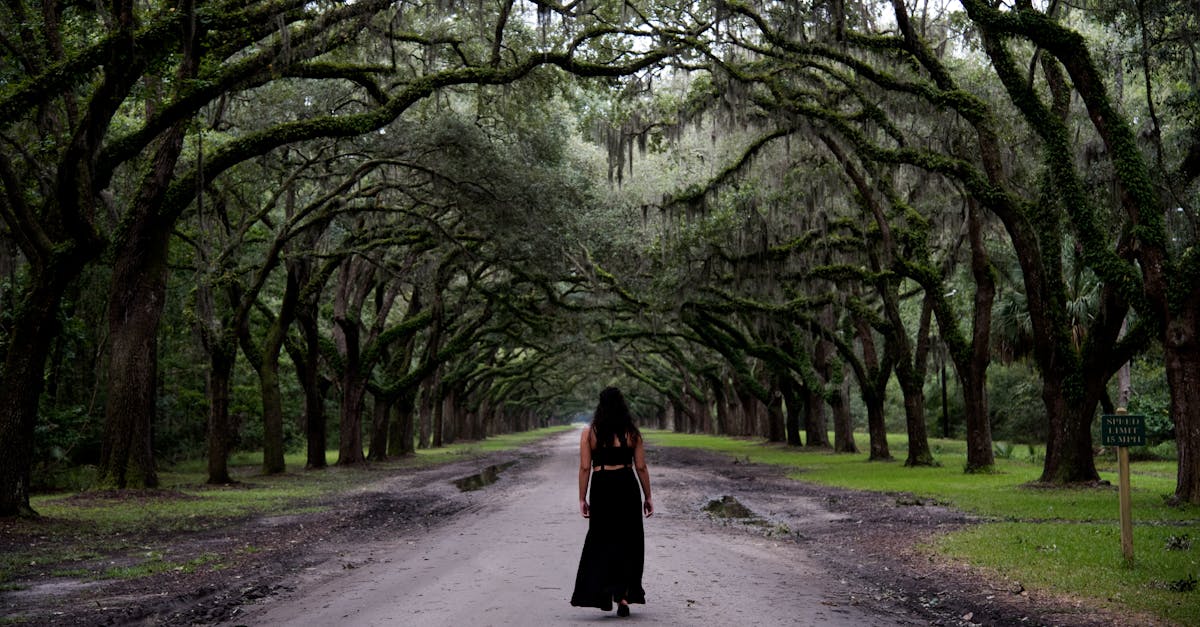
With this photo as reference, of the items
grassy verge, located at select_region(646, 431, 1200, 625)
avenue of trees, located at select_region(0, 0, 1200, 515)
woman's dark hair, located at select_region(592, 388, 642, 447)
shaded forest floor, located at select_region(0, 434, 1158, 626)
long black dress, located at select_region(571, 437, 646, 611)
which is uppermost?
avenue of trees, located at select_region(0, 0, 1200, 515)

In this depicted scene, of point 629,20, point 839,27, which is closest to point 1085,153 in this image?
point 839,27

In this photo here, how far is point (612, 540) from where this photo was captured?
22.8 feet

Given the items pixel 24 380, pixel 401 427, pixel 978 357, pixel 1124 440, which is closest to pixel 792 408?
pixel 401 427

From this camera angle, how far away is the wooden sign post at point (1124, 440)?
830 cm

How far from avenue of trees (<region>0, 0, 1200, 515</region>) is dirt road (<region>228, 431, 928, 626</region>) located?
606cm

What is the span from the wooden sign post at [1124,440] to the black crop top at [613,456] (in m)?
4.09

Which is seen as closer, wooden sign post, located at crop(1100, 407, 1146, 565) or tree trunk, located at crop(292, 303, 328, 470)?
wooden sign post, located at crop(1100, 407, 1146, 565)

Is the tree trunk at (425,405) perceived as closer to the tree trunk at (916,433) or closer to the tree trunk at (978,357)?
the tree trunk at (916,433)

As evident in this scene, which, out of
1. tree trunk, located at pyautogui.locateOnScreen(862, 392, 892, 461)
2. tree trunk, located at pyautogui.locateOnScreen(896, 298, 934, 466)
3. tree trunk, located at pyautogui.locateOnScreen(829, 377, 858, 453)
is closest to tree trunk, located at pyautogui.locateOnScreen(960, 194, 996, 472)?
tree trunk, located at pyautogui.locateOnScreen(896, 298, 934, 466)

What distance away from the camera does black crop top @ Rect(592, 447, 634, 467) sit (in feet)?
23.5

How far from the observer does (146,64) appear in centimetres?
1229

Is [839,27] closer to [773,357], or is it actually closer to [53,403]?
[53,403]

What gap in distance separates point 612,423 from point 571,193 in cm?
1666

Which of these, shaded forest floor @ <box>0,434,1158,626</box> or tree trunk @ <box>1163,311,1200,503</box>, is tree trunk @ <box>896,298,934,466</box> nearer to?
shaded forest floor @ <box>0,434,1158,626</box>
